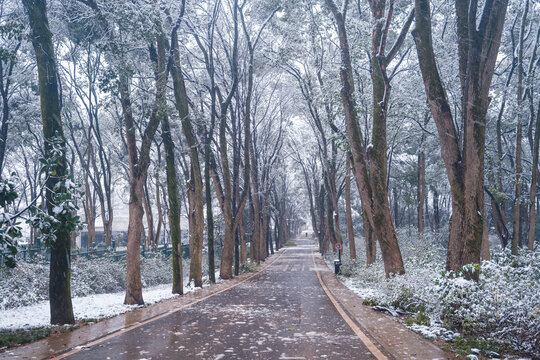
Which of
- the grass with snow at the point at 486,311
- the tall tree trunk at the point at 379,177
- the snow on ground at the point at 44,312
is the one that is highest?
the tall tree trunk at the point at 379,177

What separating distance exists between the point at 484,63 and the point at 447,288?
14.4 ft

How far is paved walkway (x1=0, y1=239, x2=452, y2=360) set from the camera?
239 inches

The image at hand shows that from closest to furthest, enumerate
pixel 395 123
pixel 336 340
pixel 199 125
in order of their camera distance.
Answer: pixel 336 340, pixel 199 125, pixel 395 123

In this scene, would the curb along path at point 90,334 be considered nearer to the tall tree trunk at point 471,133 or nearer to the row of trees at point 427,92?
the row of trees at point 427,92

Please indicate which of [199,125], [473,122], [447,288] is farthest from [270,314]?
[199,125]

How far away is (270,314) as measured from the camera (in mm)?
9867

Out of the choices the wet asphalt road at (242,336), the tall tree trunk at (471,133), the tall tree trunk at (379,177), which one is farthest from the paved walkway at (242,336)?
the tall tree trunk at (471,133)

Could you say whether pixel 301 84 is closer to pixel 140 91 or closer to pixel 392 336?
pixel 140 91

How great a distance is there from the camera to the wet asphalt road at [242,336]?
6.06 metres

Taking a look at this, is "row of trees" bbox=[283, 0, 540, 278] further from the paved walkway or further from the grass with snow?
the paved walkway

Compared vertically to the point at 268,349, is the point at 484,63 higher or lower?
higher

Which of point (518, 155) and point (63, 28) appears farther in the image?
point (518, 155)

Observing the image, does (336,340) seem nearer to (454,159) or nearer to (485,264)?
(485,264)

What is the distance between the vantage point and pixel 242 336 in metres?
7.34
